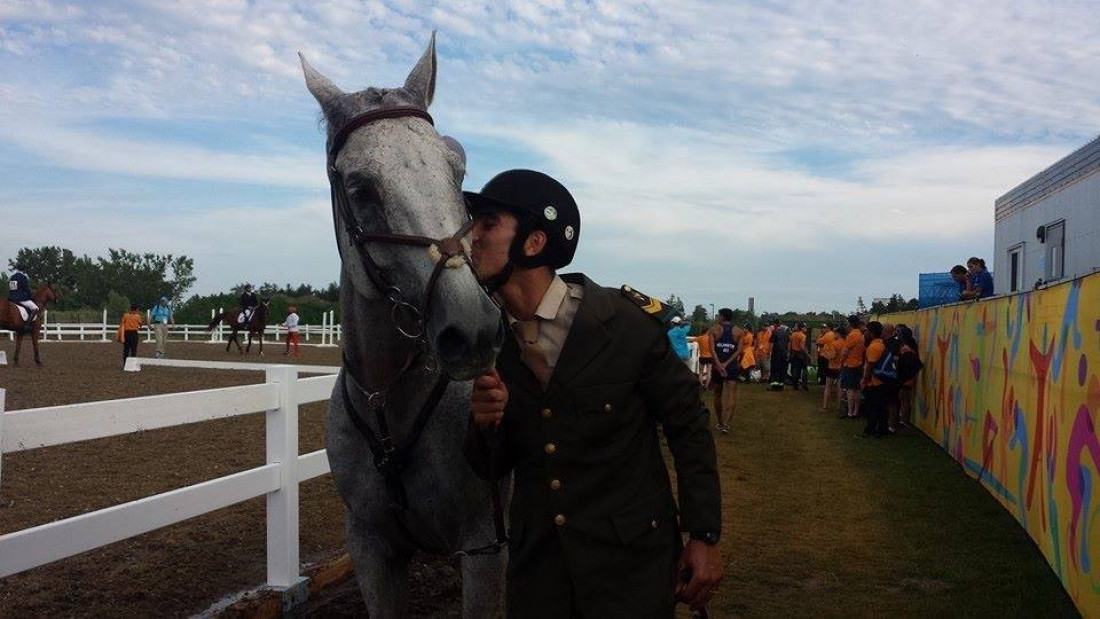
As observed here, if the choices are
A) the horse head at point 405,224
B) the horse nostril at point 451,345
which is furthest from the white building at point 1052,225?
the horse nostril at point 451,345

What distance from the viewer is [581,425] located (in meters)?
2.57

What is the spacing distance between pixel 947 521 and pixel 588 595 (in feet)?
23.0

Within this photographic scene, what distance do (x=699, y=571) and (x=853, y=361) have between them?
15140 mm

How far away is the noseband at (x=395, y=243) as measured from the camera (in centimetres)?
252

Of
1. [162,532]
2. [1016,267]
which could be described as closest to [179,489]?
[162,532]

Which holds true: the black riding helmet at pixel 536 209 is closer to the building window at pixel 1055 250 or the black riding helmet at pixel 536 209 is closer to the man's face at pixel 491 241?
the man's face at pixel 491 241

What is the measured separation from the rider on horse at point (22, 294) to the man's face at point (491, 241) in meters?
22.3

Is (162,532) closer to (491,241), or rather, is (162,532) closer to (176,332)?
(491,241)

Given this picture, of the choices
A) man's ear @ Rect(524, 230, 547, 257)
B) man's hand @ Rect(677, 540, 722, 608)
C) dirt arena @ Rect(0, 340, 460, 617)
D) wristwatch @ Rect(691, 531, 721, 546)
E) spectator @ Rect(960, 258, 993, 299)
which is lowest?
dirt arena @ Rect(0, 340, 460, 617)

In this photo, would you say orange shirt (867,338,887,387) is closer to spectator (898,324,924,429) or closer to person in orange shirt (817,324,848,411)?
spectator (898,324,924,429)

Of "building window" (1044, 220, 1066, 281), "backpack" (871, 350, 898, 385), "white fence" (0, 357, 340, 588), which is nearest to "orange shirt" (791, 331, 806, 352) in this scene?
"backpack" (871, 350, 898, 385)

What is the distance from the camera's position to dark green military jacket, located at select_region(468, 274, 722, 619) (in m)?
2.53

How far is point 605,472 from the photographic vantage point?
258cm

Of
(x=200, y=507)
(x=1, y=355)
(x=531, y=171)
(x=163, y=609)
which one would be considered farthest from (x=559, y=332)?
(x=1, y=355)
